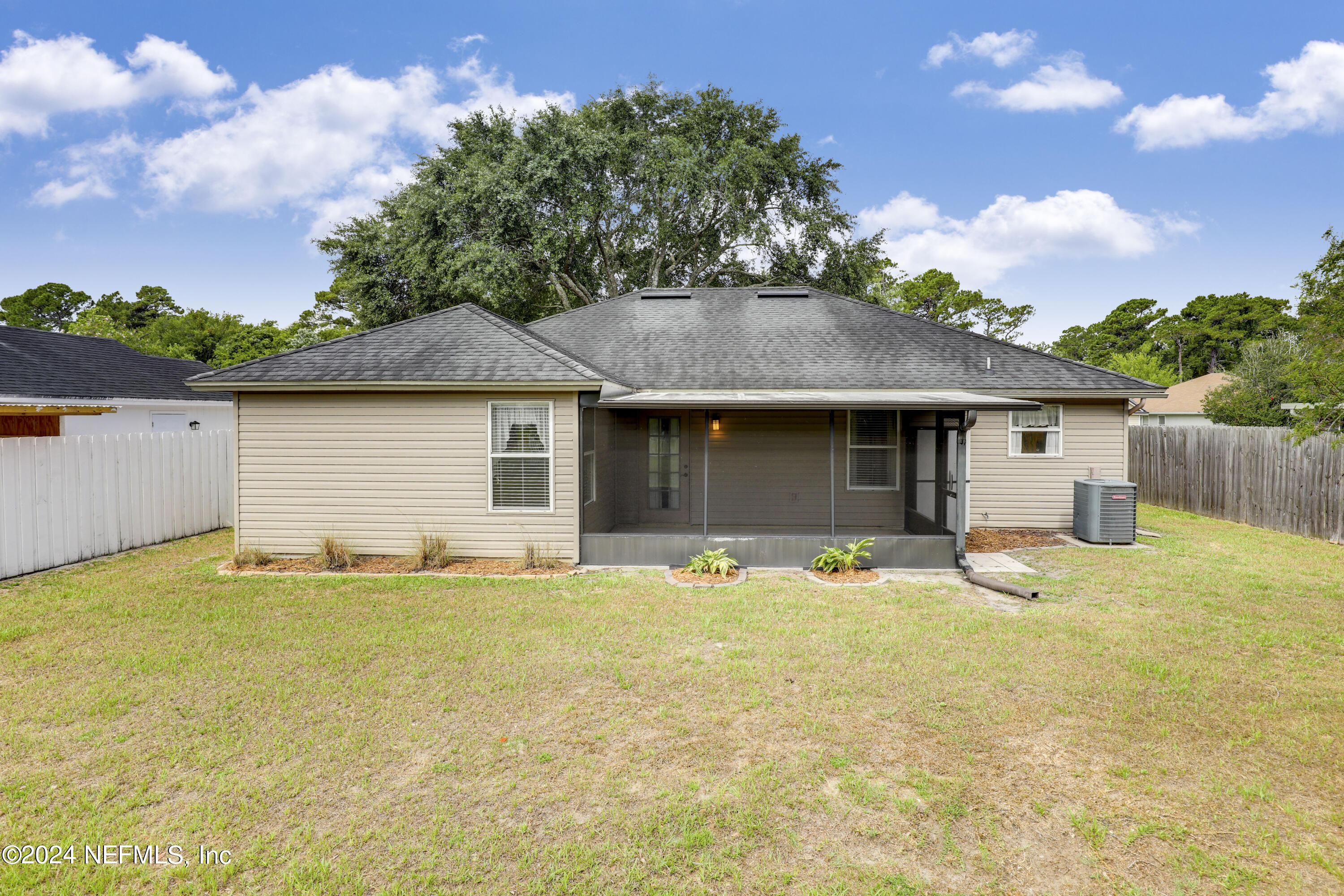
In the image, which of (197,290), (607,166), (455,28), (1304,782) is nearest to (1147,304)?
(607,166)

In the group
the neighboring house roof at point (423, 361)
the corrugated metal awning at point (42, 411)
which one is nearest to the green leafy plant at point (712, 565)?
the neighboring house roof at point (423, 361)

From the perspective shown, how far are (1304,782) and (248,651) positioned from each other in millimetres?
7412

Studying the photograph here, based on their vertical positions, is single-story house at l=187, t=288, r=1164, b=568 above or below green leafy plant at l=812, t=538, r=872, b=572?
above

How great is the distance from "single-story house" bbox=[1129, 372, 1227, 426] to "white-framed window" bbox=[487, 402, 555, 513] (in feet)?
108

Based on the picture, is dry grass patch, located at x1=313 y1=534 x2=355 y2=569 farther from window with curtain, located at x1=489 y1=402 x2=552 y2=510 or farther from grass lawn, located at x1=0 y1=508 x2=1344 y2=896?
window with curtain, located at x1=489 y1=402 x2=552 y2=510

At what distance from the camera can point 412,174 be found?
863 inches

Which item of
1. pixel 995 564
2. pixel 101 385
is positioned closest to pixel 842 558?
pixel 995 564

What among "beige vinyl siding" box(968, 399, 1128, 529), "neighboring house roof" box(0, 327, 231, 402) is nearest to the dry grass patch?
"beige vinyl siding" box(968, 399, 1128, 529)

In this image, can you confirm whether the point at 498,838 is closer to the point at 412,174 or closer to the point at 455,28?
the point at 455,28

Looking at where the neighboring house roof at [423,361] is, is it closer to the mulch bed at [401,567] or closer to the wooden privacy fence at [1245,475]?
the mulch bed at [401,567]

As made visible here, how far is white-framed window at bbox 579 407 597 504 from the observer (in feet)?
28.2

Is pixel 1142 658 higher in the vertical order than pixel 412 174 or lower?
lower

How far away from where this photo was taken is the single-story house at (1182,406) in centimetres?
3077

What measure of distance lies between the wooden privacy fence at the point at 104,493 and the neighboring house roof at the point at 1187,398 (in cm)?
3847
